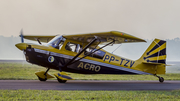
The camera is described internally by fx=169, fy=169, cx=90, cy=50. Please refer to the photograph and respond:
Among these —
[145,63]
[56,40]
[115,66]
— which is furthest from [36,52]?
[145,63]

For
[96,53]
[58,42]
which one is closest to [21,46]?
[58,42]

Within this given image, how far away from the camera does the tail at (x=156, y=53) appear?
12.5 m

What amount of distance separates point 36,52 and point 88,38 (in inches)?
128

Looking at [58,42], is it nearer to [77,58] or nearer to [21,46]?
[77,58]

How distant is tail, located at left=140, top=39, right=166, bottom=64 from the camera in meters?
12.5

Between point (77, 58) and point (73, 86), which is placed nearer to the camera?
point (73, 86)

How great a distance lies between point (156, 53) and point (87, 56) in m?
5.25

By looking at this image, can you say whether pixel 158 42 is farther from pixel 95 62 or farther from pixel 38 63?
pixel 38 63

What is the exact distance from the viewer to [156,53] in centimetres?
1251

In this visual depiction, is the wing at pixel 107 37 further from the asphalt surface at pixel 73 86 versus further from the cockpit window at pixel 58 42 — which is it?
the asphalt surface at pixel 73 86

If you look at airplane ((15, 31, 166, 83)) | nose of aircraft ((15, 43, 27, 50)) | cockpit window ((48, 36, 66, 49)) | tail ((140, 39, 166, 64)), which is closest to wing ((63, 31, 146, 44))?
airplane ((15, 31, 166, 83))

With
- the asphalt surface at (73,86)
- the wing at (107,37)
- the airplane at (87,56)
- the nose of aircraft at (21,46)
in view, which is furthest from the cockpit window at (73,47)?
the nose of aircraft at (21,46)

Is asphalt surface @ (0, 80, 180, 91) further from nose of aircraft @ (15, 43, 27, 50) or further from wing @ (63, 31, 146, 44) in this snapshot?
wing @ (63, 31, 146, 44)

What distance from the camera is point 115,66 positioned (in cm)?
1184
